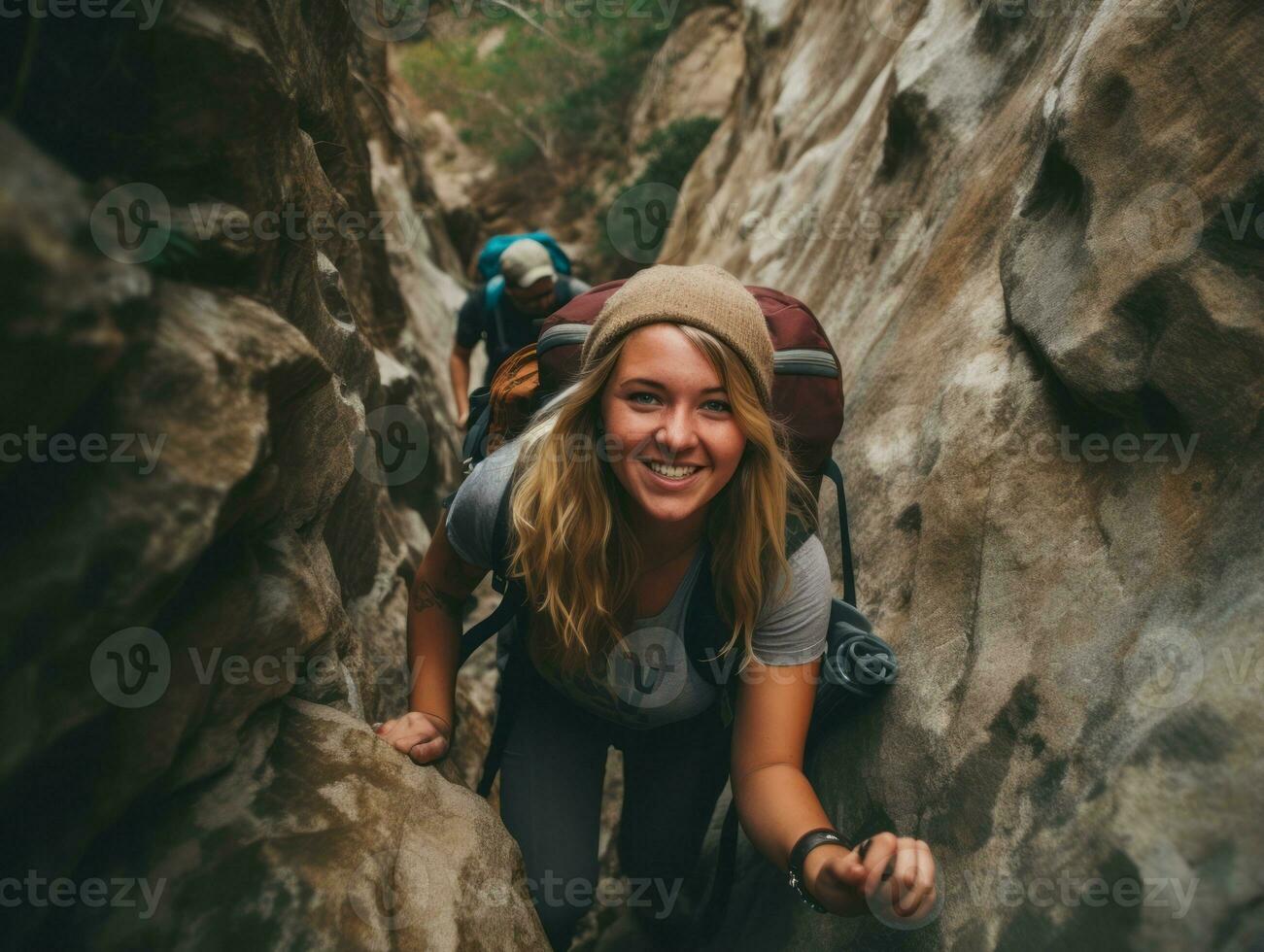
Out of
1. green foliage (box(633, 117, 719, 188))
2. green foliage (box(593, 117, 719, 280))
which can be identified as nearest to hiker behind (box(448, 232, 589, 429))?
green foliage (box(593, 117, 719, 280))

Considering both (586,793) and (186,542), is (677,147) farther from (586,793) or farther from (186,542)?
(186,542)

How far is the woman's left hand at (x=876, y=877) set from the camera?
205 cm

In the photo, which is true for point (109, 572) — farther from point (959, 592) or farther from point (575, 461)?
point (959, 592)

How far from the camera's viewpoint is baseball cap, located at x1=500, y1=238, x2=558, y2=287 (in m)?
5.59

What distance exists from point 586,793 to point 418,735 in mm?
846

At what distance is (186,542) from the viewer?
5.94ft

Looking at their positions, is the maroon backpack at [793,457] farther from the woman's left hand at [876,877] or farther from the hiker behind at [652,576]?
→ the woman's left hand at [876,877]

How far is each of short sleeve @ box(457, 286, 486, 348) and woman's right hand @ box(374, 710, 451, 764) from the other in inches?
148

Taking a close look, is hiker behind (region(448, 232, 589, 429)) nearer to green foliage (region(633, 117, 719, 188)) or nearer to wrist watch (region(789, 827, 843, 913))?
wrist watch (region(789, 827, 843, 913))

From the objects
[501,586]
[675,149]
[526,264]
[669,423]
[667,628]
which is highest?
[675,149]

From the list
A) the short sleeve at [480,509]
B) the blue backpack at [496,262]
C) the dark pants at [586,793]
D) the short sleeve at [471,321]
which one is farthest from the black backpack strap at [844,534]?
the short sleeve at [471,321]

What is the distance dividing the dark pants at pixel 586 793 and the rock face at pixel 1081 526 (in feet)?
1.36

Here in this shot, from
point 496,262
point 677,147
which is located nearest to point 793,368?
point 496,262

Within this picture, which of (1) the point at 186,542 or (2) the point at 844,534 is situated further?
(2) the point at 844,534
